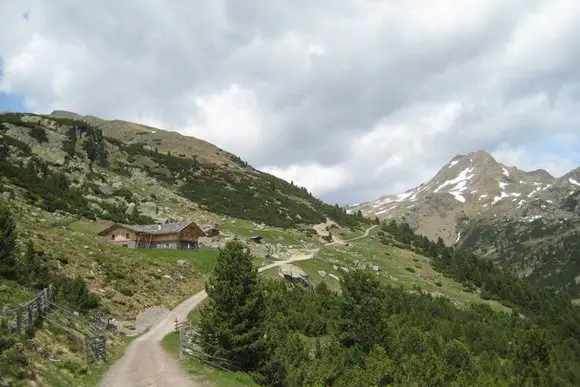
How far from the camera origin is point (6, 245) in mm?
27844

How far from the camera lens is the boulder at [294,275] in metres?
61.7

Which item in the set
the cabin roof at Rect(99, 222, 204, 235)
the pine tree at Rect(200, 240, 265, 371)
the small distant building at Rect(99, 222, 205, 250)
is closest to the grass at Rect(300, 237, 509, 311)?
the small distant building at Rect(99, 222, 205, 250)

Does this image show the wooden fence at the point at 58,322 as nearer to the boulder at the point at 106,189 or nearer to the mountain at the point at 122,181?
the mountain at the point at 122,181

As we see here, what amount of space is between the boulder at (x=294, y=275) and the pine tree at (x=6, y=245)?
37692 millimetres

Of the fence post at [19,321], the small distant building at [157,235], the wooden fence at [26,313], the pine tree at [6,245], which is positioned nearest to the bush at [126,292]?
the pine tree at [6,245]

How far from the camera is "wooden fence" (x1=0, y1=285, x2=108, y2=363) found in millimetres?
19694

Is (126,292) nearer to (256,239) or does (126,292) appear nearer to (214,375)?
(214,375)

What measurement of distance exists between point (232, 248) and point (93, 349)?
31.4ft

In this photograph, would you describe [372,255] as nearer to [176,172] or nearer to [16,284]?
[176,172]

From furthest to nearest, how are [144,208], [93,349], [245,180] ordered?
[245,180], [144,208], [93,349]

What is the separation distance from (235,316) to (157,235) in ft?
167

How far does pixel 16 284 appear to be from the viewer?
87.8ft

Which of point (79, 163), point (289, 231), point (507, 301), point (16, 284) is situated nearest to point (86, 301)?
point (16, 284)

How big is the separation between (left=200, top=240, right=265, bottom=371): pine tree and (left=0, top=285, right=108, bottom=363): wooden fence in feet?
19.5
